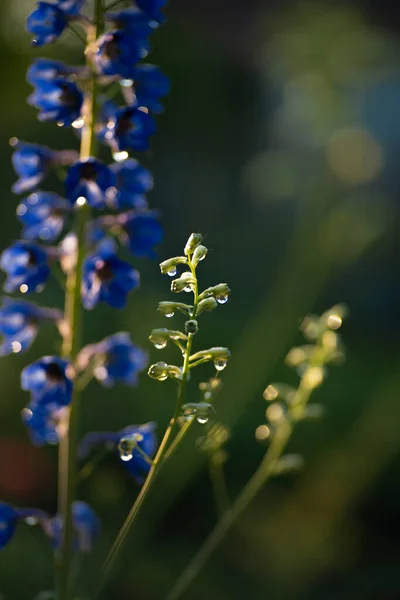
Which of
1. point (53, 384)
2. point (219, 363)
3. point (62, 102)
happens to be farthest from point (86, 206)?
point (219, 363)

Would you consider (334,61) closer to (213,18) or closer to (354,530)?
(354,530)

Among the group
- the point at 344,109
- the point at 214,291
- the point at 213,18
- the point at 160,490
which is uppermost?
the point at 213,18

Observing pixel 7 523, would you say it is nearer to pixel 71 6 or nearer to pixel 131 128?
pixel 131 128

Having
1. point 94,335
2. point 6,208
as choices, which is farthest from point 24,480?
point 6,208

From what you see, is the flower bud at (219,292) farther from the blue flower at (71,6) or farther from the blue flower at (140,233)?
the blue flower at (71,6)

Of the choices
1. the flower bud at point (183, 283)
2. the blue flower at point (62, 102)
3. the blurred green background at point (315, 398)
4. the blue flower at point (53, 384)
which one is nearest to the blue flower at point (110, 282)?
the blue flower at point (53, 384)
